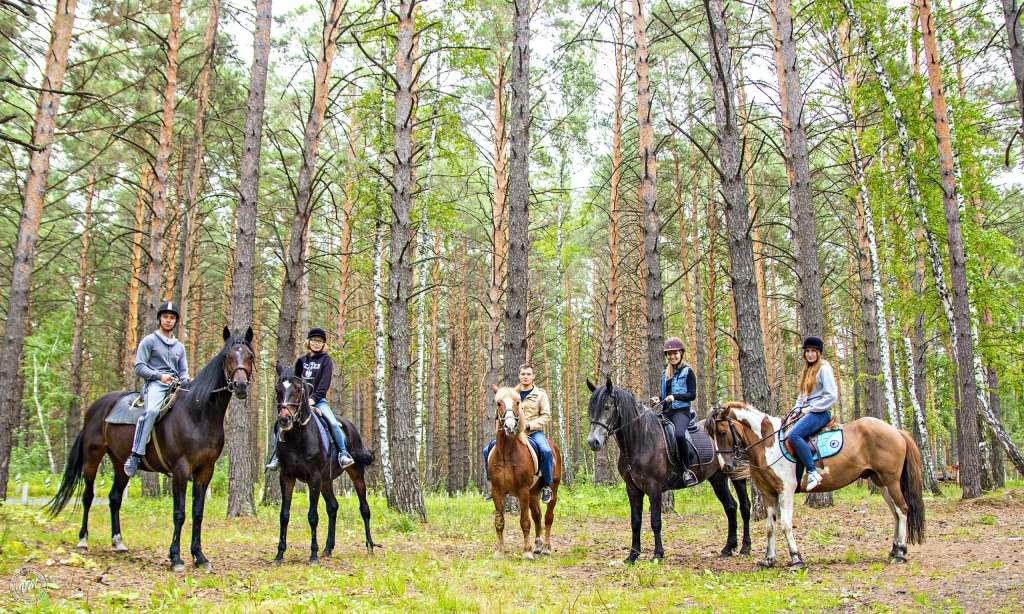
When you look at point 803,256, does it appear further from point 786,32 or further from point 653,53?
point 653,53

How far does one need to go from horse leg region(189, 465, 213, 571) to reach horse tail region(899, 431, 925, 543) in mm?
8040

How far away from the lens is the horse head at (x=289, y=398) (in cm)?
762

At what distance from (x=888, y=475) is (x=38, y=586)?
28.9 ft

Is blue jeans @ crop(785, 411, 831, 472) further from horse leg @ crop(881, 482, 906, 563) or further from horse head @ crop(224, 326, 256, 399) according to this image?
horse head @ crop(224, 326, 256, 399)

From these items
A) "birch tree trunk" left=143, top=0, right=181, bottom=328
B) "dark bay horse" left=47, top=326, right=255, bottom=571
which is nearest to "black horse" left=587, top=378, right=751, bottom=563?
"dark bay horse" left=47, top=326, right=255, bottom=571

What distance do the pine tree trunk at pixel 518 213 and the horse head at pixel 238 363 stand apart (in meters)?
5.55

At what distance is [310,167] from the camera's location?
14.2 m

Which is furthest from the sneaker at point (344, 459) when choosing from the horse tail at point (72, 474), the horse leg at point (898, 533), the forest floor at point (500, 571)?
the horse leg at point (898, 533)

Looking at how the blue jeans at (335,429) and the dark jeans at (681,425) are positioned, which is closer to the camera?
the blue jeans at (335,429)

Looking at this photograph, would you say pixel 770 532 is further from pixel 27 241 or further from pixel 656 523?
pixel 27 241

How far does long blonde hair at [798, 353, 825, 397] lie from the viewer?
8.09 metres

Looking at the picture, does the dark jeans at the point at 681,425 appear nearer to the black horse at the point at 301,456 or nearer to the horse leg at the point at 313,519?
the black horse at the point at 301,456

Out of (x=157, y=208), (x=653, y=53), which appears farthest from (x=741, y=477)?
(x=653, y=53)

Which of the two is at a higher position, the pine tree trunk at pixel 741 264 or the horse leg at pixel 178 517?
the pine tree trunk at pixel 741 264
